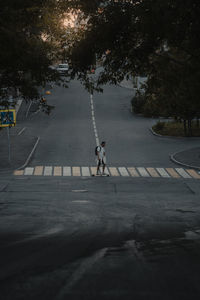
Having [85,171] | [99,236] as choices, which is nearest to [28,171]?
[85,171]

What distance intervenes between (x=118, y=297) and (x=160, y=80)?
9.43 metres

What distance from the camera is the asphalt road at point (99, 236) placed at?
24.8 ft

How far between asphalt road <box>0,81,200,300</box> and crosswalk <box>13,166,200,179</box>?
1422 mm

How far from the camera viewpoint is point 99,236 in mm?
11680

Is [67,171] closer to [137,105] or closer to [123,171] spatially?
[123,171]

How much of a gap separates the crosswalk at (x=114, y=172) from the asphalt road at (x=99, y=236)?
142cm

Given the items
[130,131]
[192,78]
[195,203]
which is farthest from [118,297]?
[130,131]

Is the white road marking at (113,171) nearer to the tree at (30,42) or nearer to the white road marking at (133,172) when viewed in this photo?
the white road marking at (133,172)

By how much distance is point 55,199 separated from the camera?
1948 centimetres

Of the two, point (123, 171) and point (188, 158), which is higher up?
point (188, 158)

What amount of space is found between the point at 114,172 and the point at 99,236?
17777 millimetres

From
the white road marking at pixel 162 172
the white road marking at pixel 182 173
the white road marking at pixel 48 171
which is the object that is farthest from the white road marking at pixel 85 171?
the white road marking at pixel 182 173

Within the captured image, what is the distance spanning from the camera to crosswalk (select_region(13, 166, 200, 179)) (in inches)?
1124

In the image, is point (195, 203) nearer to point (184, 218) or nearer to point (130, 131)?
point (184, 218)
